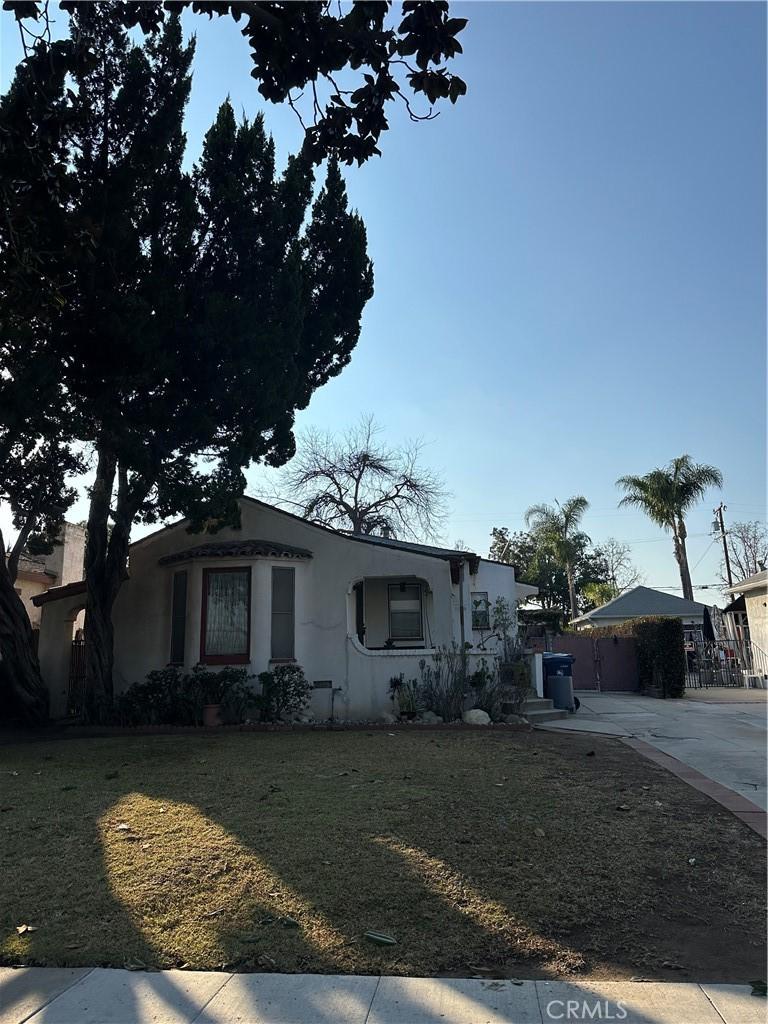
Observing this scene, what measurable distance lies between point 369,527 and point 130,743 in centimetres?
2308

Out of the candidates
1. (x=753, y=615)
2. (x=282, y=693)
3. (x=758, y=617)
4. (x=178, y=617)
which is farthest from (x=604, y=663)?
(x=178, y=617)

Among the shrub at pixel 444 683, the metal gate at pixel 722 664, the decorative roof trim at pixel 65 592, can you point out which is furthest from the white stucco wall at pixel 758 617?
the decorative roof trim at pixel 65 592

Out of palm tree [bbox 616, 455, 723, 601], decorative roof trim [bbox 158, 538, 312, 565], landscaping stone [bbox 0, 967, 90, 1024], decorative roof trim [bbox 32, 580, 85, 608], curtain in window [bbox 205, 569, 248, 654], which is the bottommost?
landscaping stone [bbox 0, 967, 90, 1024]

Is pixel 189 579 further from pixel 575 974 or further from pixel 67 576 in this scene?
pixel 67 576

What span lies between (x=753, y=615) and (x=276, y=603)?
18759 mm

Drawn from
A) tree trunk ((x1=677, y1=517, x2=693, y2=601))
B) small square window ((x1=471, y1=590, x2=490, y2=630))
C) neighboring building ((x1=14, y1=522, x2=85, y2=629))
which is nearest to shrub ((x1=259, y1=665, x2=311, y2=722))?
small square window ((x1=471, y1=590, x2=490, y2=630))

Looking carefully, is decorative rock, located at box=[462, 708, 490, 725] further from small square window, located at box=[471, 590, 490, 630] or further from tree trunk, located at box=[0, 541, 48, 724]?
tree trunk, located at box=[0, 541, 48, 724]

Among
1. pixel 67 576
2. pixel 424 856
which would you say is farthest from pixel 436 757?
pixel 67 576

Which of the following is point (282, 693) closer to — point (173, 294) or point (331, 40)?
point (173, 294)

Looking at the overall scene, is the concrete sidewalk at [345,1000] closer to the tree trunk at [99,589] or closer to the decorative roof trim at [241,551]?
the decorative roof trim at [241,551]

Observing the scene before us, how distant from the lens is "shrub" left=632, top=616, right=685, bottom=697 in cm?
1836

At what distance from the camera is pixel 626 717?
46.0 feet

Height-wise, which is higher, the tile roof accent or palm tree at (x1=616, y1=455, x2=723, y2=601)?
palm tree at (x1=616, y1=455, x2=723, y2=601)

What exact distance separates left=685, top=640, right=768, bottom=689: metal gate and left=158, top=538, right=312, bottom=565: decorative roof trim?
47.0 feet
